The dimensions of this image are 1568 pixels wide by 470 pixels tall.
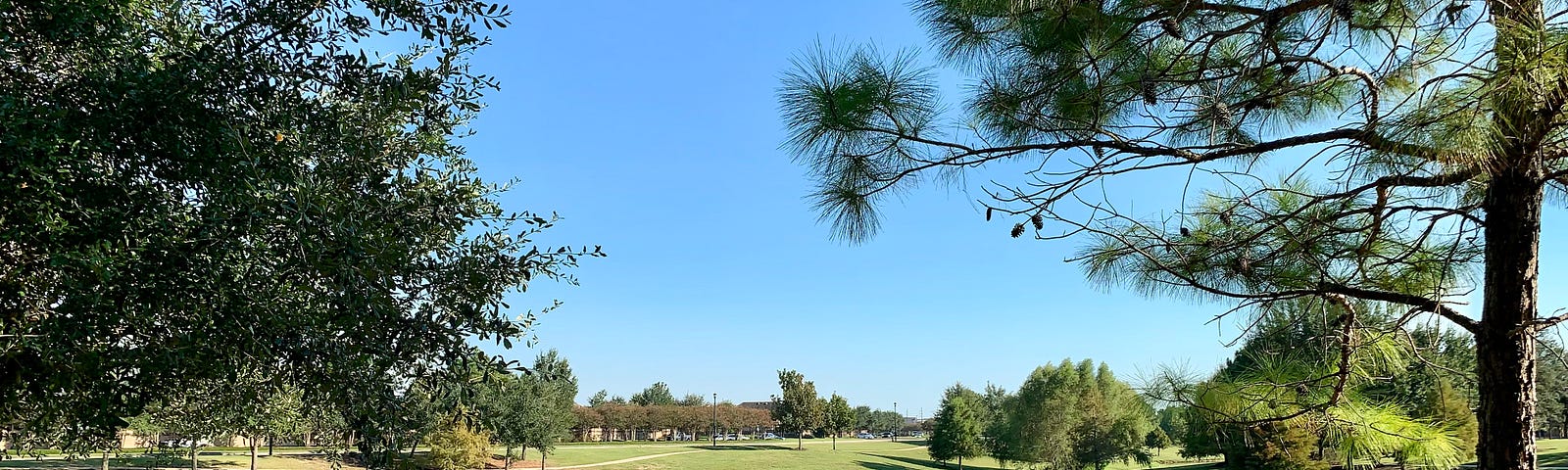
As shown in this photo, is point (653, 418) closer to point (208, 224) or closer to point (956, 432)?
point (956, 432)

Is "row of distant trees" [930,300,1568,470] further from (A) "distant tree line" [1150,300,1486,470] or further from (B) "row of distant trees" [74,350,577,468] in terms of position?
(B) "row of distant trees" [74,350,577,468]

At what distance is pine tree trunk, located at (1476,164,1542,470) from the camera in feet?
11.4

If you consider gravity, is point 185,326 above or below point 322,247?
below

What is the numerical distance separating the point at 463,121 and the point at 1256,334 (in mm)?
5105

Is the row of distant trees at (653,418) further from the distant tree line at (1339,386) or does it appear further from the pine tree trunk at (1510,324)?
the pine tree trunk at (1510,324)

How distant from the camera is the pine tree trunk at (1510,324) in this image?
136 inches

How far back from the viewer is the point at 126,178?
3.81 m

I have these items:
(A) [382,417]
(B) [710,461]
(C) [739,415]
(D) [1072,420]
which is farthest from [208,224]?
(C) [739,415]

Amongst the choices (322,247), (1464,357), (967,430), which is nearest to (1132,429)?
(967,430)

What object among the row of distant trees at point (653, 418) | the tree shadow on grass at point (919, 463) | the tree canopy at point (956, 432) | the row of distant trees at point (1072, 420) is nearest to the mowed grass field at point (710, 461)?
the tree shadow on grass at point (919, 463)

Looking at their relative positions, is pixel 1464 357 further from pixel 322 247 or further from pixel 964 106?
pixel 322 247

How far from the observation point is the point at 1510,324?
3.52m

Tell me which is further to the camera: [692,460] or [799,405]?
[799,405]

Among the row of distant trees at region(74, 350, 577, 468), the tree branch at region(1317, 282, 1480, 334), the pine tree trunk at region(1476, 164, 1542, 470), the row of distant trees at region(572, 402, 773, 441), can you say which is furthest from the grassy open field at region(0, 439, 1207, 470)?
the pine tree trunk at region(1476, 164, 1542, 470)
